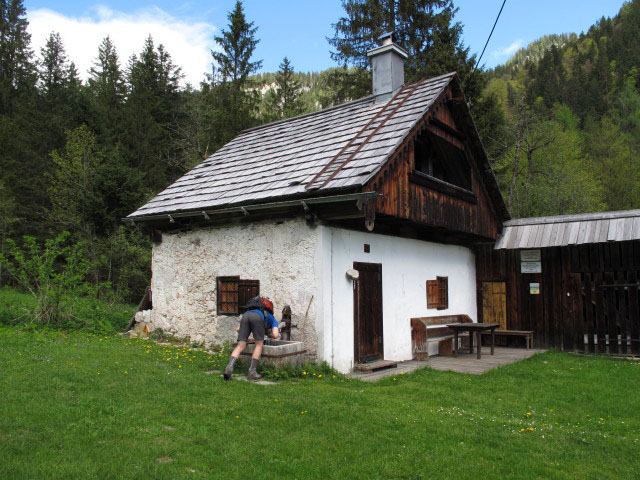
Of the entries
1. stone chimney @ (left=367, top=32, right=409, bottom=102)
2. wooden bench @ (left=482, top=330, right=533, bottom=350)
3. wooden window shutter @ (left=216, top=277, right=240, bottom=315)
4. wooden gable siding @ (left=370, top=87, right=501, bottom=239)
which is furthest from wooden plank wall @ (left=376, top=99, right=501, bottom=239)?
wooden window shutter @ (left=216, top=277, right=240, bottom=315)

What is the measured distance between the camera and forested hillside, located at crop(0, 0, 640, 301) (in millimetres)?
21359

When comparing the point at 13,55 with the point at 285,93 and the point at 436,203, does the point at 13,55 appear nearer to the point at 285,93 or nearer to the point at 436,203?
the point at 285,93

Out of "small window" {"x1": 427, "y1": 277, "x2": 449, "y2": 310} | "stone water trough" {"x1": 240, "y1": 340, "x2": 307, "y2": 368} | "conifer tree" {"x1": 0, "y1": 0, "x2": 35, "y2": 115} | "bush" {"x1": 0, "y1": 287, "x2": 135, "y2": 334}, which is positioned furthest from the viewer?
"conifer tree" {"x1": 0, "y1": 0, "x2": 35, "y2": 115}

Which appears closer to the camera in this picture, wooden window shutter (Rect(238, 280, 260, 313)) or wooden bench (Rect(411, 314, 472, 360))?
wooden window shutter (Rect(238, 280, 260, 313))

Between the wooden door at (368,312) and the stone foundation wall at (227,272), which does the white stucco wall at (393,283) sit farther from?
the stone foundation wall at (227,272)

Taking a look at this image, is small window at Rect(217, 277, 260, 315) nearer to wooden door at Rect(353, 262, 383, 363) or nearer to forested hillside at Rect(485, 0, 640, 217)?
wooden door at Rect(353, 262, 383, 363)

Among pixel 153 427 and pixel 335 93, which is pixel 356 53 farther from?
pixel 153 427

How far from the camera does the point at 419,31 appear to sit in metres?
23.7

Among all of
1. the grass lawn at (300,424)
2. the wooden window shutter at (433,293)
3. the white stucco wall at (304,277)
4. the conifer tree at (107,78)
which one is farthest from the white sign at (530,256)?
the conifer tree at (107,78)

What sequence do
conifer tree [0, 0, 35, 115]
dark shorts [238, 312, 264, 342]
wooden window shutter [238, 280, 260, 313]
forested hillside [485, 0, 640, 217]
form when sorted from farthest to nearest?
1. conifer tree [0, 0, 35, 115]
2. forested hillside [485, 0, 640, 217]
3. wooden window shutter [238, 280, 260, 313]
4. dark shorts [238, 312, 264, 342]

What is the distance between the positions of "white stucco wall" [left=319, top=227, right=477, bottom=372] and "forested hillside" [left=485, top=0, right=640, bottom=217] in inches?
406

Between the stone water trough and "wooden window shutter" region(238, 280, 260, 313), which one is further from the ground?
"wooden window shutter" region(238, 280, 260, 313)

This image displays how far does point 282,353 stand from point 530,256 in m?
8.10

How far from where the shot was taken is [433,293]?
11.8m
